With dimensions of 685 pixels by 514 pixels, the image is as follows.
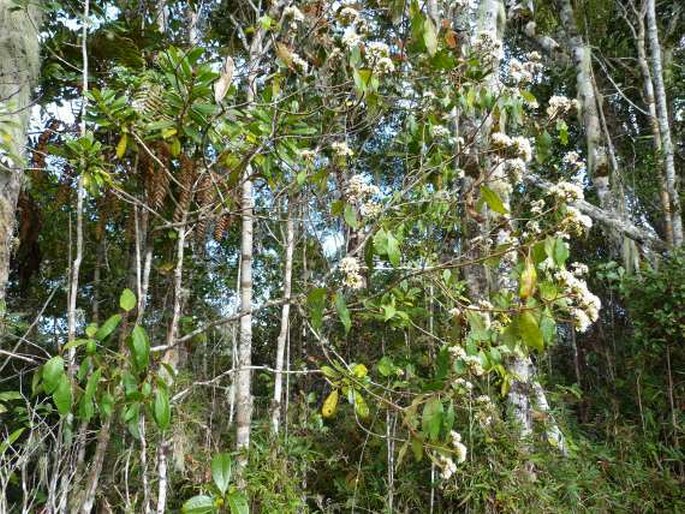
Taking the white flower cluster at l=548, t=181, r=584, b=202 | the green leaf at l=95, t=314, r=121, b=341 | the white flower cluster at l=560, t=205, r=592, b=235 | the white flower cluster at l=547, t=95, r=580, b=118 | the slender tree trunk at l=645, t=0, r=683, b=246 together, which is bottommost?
the green leaf at l=95, t=314, r=121, b=341

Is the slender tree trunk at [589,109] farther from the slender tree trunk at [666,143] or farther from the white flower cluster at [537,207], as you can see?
the white flower cluster at [537,207]

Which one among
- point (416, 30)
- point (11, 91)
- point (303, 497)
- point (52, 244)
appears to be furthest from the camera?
point (52, 244)

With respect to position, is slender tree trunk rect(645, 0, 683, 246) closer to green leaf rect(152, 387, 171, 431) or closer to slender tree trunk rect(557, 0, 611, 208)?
slender tree trunk rect(557, 0, 611, 208)

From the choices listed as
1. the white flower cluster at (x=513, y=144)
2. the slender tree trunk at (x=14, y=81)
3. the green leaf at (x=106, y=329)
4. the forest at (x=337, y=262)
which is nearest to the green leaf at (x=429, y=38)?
the forest at (x=337, y=262)

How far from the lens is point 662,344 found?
140 inches

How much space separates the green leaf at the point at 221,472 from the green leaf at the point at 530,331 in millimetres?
702

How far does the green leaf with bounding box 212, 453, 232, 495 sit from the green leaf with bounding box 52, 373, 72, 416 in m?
0.33

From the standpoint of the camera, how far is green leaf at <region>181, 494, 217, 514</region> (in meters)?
1.10

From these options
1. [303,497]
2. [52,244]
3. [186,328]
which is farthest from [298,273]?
[303,497]

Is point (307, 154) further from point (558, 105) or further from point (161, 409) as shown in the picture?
point (161, 409)

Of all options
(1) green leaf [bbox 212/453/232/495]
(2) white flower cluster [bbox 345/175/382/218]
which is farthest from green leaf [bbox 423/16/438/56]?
(1) green leaf [bbox 212/453/232/495]

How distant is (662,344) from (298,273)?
9.77 feet

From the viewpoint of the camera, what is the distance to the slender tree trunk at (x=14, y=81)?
226 cm

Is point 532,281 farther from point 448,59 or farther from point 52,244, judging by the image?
point 52,244
